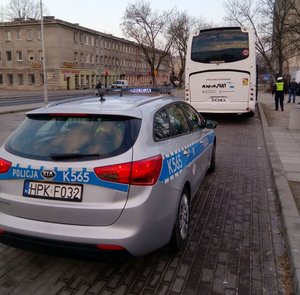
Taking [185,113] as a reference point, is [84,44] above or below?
above

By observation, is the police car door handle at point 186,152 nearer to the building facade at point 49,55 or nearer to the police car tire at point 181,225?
the police car tire at point 181,225

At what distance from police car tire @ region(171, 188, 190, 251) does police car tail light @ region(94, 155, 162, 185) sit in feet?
2.49

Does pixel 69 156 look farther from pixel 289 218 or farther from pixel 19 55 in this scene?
pixel 19 55

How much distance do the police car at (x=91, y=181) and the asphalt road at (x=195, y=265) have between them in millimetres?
232

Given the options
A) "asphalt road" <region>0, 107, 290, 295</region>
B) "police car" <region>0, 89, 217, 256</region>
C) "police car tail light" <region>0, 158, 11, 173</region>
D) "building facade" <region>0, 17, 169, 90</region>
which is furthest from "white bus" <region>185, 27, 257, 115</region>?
"building facade" <region>0, 17, 169, 90</region>

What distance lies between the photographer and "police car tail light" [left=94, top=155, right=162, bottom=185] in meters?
2.93

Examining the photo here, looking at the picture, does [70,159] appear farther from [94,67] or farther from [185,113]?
[94,67]

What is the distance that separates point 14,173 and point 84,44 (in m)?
68.9

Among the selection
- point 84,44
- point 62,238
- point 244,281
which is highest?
point 84,44

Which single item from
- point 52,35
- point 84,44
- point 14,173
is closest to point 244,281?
point 14,173

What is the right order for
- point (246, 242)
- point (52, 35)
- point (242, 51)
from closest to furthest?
1. point (246, 242)
2. point (242, 51)
3. point (52, 35)

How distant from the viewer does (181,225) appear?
12.4 ft

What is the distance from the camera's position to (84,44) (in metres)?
68.2

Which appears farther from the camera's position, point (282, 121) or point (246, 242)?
point (282, 121)
